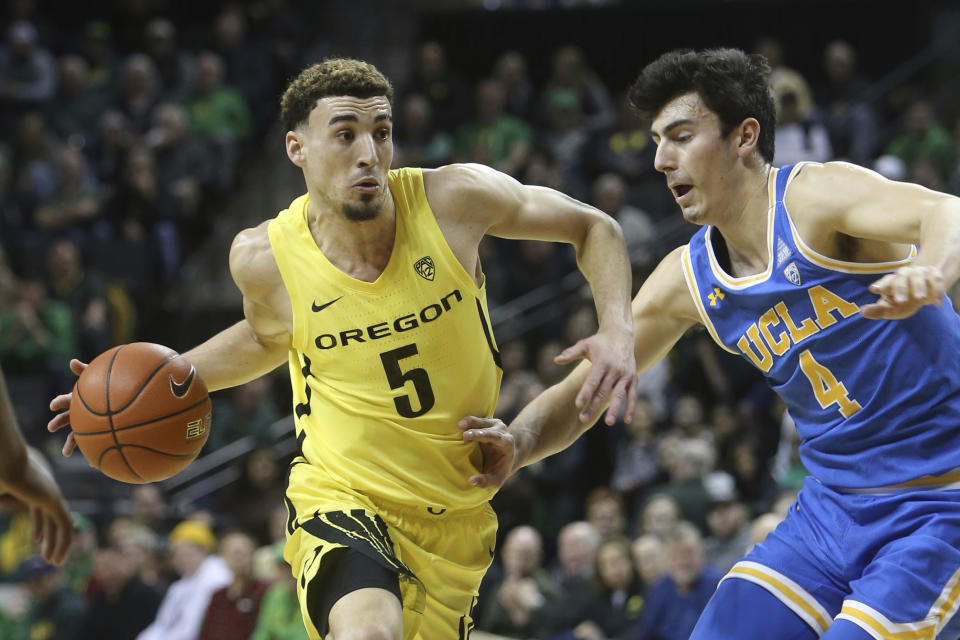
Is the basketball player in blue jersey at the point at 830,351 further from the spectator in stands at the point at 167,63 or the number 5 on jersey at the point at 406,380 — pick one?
the spectator in stands at the point at 167,63

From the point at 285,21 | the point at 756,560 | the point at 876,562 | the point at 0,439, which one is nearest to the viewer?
the point at 0,439

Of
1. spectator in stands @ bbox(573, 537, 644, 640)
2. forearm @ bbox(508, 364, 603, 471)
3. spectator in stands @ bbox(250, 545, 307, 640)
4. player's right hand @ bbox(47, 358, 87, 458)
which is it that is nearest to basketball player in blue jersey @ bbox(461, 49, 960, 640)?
forearm @ bbox(508, 364, 603, 471)

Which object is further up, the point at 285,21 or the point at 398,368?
the point at 285,21

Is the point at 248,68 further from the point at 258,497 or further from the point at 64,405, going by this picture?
the point at 64,405

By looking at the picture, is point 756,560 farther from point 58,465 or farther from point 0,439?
point 58,465

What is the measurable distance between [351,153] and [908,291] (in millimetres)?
2068

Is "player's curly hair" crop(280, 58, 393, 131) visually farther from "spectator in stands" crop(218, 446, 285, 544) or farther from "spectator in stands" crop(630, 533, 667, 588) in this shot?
"spectator in stands" crop(218, 446, 285, 544)

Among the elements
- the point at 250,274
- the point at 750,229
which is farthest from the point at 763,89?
the point at 250,274

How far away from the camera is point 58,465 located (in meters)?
11.0

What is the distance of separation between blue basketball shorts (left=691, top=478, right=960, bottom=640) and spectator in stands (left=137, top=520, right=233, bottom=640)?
5653 mm

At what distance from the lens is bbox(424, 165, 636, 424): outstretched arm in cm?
451

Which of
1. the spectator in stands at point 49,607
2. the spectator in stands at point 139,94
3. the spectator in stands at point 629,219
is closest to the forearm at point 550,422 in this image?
the spectator in stands at point 49,607

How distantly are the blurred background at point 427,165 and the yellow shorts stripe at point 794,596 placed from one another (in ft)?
8.73

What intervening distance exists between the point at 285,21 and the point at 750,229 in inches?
446
